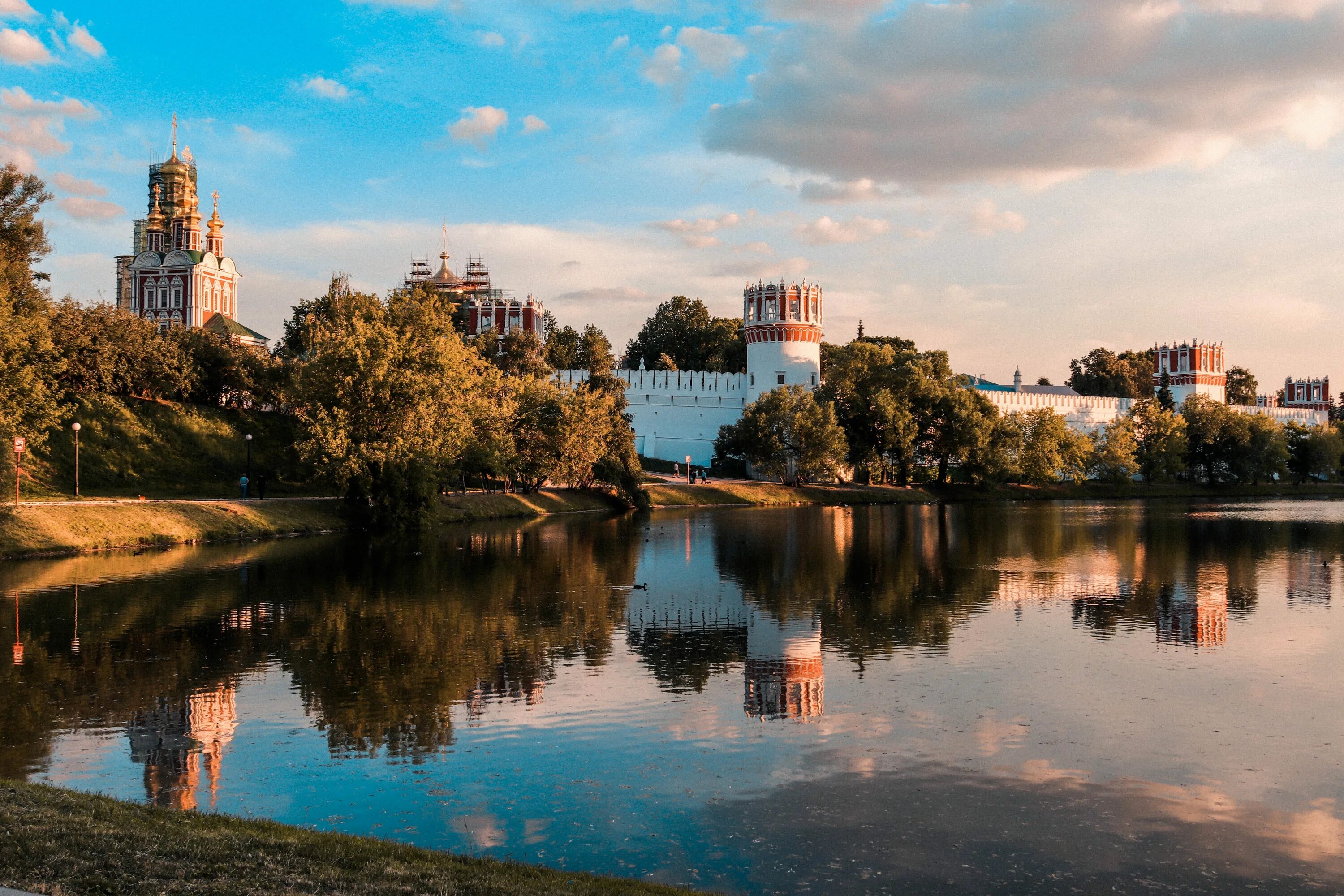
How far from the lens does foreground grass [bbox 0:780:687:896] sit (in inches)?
239

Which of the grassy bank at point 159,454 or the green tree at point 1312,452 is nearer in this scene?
the grassy bank at point 159,454

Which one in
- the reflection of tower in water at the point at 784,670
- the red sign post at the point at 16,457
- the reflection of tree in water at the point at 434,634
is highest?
the red sign post at the point at 16,457

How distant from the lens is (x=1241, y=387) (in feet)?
425

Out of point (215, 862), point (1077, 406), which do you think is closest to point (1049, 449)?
point (1077, 406)

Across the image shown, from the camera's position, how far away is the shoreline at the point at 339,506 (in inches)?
1135

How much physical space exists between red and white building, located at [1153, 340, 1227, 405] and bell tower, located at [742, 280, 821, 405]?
44.4m

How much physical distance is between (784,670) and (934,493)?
54685 millimetres

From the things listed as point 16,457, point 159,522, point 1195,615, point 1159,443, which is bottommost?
point 1195,615

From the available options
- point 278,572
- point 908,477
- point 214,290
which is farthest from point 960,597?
point 214,290

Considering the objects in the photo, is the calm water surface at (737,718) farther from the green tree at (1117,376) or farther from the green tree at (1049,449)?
the green tree at (1117,376)

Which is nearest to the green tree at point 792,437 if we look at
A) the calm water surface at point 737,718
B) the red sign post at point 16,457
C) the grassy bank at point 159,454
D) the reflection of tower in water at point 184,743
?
the grassy bank at point 159,454

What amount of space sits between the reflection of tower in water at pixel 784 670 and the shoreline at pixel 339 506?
19.7m

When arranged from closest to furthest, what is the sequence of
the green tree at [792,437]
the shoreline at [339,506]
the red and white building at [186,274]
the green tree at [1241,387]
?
the shoreline at [339,506] < the green tree at [792,437] < the red and white building at [186,274] < the green tree at [1241,387]

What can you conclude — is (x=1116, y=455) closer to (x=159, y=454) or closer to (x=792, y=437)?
(x=792, y=437)
